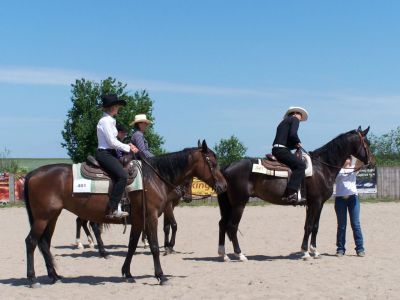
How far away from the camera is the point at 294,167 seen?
11.1 metres

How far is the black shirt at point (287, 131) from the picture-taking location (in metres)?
11.1

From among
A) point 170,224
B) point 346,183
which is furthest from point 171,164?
point 346,183

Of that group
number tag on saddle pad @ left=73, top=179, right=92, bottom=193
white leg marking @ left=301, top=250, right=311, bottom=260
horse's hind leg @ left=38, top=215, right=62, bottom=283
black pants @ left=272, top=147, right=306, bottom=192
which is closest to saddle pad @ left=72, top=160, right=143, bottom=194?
number tag on saddle pad @ left=73, top=179, right=92, bottom=193

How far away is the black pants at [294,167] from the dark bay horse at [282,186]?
0.85 feet

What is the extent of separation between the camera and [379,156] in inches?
2207

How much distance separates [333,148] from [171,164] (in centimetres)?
385

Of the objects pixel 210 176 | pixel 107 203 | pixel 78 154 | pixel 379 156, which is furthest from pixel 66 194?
pixel 379 156

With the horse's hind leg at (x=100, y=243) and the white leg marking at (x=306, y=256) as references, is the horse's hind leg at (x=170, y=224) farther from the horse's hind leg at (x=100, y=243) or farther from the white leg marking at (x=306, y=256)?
the white leg marking at (x=306, y=256)

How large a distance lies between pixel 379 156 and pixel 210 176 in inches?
1949

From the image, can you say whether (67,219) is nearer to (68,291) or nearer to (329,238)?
(329,238)

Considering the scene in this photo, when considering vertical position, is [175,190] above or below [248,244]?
above

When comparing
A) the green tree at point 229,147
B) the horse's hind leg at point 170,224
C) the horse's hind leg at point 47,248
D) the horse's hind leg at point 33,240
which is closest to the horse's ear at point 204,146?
the horse's hind leg at point 47,248

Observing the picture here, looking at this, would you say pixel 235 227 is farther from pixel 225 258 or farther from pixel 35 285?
pixel 35 285

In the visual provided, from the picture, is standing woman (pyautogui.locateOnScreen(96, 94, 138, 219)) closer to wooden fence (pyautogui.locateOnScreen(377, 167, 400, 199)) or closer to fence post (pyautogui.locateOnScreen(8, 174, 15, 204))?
fence post (pyautogui.locateOnScreen(8, 174, 15, 204))
